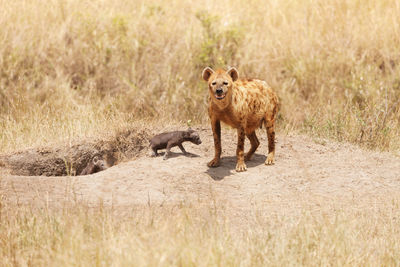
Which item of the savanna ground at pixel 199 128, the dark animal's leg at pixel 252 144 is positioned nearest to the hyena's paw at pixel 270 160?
the savanna ground at pixel 199 128

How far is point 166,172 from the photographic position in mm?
6672

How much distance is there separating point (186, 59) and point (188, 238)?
7089 millimetres

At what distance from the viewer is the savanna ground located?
4.61 meters

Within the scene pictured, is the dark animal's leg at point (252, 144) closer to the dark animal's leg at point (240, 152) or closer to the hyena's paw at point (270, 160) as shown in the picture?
the hyena's paw at point (270, 160)

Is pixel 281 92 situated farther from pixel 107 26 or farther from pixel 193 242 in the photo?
pixel 193 242

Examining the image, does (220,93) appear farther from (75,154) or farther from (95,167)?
(75,154)

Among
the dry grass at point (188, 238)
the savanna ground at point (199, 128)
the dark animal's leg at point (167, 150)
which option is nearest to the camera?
the dry grass at point (188, 238)

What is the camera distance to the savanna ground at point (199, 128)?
181 inches

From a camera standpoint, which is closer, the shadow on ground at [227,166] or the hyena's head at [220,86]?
the hyena's head at [220,86]

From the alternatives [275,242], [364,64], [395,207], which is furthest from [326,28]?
[275,242]

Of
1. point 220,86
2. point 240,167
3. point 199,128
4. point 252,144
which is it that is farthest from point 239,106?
point 199,128

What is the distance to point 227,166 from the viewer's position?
283 inches

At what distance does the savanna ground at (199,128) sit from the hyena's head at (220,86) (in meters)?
0.89

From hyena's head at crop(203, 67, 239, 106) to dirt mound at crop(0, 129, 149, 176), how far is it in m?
1.80
